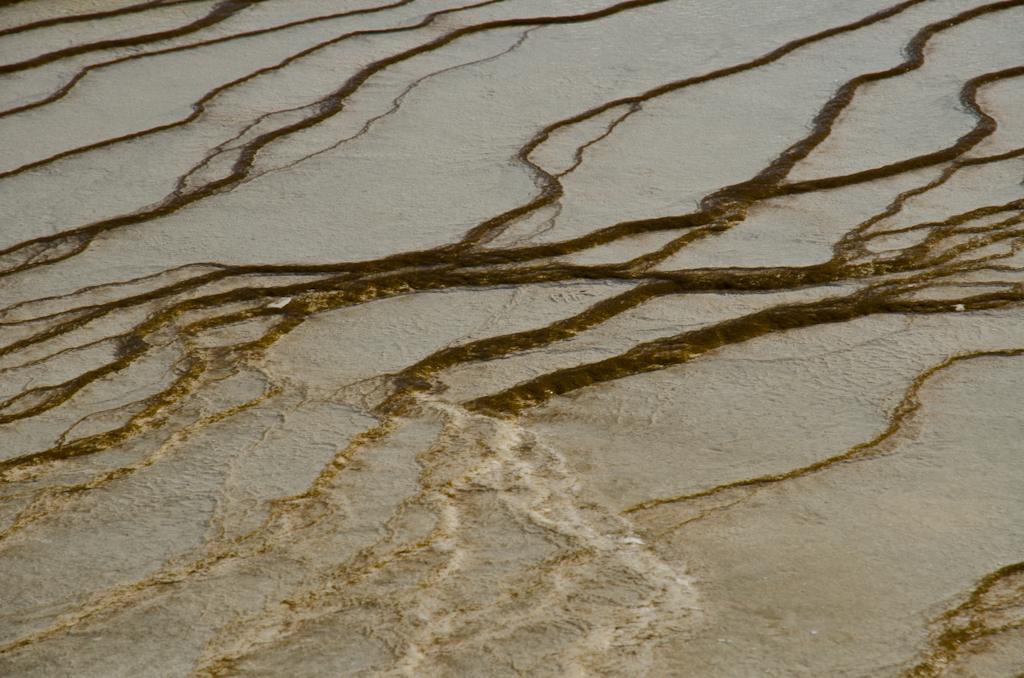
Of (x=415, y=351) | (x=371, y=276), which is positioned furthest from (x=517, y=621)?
(x=371, y=276)

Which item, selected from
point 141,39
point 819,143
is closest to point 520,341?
point 819,143

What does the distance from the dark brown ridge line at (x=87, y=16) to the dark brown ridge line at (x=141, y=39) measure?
15 centimetres

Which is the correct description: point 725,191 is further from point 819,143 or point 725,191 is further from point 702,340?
point 702,340

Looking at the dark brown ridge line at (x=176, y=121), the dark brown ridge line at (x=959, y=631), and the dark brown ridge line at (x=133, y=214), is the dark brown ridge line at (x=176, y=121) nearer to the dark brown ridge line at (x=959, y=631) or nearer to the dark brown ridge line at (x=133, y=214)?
the dark brown ridge line at (x=133, y=214)

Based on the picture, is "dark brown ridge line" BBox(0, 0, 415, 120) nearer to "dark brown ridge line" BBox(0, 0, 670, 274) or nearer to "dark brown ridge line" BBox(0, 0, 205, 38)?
"dark brown ridge line" BBox(0, 0, 670, 274)

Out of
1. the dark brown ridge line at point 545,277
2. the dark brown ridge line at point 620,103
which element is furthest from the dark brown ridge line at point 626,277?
the dark brown ridge line at point 620,103

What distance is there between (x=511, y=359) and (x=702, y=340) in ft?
1.29

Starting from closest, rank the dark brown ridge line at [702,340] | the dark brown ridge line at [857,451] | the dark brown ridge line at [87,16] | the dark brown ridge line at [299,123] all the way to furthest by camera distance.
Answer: the dark brown ridge line at [857,451] → the dark brown ridge line at [702,340] → the dark brown ridge line at [299,123] → the dark brown ridge line at [87,16]

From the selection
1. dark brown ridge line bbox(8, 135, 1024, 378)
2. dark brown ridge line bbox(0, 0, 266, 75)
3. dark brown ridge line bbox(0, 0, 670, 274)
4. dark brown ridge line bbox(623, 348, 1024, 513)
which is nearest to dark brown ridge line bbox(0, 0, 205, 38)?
dark brown ridge line bbox(0, 0, 266, 75)

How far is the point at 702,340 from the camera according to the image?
1.99 m

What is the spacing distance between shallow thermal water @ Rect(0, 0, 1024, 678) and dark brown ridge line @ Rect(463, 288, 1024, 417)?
1 cm

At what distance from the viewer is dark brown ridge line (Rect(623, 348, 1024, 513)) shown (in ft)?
4.98

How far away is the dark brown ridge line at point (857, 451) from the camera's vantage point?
4.98 ft

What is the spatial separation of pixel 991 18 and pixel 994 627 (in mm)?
3467
